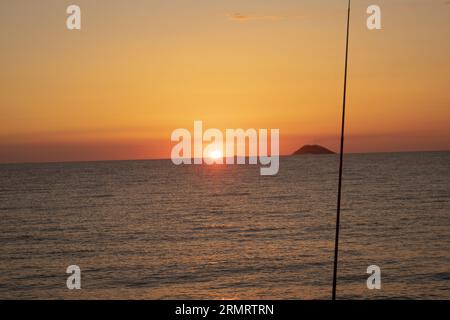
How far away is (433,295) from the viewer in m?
23.8

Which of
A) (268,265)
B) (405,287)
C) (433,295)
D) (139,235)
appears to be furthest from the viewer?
Answer: (139,235)

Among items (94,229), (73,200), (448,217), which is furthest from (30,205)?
(448,217)

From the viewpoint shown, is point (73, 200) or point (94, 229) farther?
point (73, 200)

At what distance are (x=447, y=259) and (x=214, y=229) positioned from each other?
21.3 m

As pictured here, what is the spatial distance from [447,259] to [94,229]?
2951 centimetres

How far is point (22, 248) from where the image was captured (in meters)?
38.6

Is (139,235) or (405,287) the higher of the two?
(405,287)
